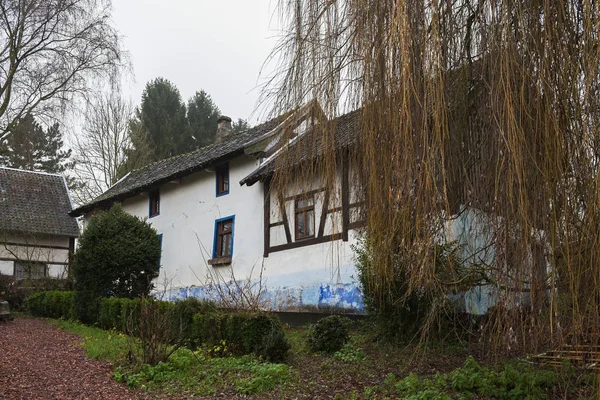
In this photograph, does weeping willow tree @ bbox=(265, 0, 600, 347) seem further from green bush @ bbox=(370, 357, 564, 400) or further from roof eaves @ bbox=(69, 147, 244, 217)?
roof eaves @ bbox=(69, 147, 244, 217)

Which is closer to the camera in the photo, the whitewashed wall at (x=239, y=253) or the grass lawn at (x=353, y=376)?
the grass lawn at (x=353, y=376)

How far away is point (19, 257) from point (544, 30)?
2122 cm

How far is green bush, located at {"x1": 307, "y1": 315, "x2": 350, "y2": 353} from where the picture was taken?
375 inches

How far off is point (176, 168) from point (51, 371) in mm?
10357

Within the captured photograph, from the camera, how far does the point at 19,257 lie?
70.4 ft

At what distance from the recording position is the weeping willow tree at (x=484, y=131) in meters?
3.65

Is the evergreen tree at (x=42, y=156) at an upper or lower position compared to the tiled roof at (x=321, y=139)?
upper

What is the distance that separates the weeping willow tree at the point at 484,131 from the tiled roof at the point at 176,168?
9.36 metres

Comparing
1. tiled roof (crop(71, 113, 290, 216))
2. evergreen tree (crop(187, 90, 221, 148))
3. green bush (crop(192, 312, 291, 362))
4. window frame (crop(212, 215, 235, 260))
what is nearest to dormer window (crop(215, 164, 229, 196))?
tiled roof (crop(71, 113, 290, 216))

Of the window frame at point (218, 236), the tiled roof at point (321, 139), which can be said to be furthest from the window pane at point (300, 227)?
the tiled roof at point (321, 139)

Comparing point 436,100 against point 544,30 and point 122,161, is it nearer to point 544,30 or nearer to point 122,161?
point 544,30

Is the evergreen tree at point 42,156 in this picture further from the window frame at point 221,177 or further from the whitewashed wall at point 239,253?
the window frame at point 221,177

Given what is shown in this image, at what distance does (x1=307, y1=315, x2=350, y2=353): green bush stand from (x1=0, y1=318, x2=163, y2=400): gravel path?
121 inches

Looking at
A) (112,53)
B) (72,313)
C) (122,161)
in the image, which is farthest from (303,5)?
(122,161)
